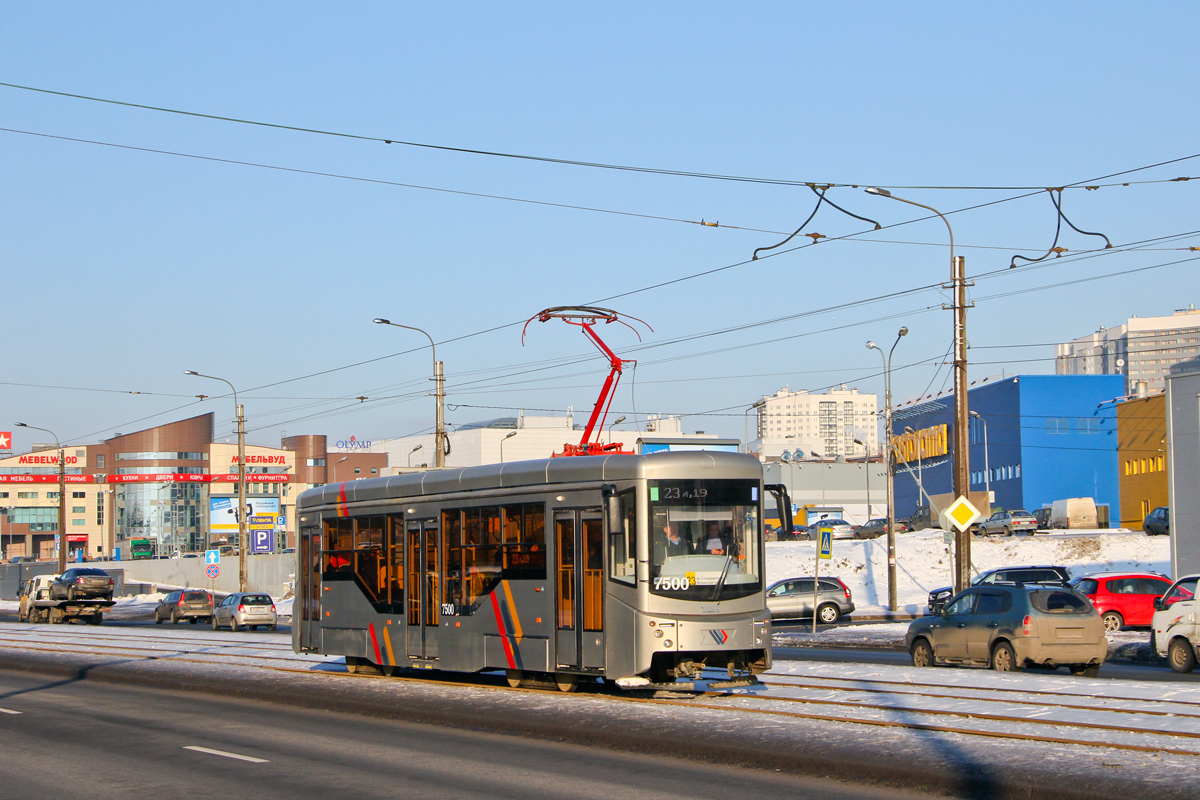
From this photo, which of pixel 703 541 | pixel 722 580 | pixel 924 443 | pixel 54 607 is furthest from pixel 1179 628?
pixel 924 443

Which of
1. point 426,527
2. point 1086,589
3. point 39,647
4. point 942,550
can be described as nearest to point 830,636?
point 1086,589

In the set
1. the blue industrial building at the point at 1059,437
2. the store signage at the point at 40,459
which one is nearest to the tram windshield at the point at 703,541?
the blue industrial building at the point at 1059,437

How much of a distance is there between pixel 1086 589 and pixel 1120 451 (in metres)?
44.7

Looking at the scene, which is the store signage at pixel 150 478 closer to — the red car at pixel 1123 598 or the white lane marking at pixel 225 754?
the red car at pixel 1123 598

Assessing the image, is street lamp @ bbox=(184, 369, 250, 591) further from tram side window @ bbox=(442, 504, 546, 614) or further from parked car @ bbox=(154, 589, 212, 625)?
tram side window @ bbox=(442, 504, 546, 614)

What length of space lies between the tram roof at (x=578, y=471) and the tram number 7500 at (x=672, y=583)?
1183 mm

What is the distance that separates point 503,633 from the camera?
1563 centimetres

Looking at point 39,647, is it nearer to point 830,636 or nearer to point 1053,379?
point 830,636

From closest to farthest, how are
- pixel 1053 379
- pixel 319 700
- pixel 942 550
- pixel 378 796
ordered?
pixel 378 796, pixel 319 700, pixel 942 550, pixel 1053 379

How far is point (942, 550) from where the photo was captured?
5375 centimetres

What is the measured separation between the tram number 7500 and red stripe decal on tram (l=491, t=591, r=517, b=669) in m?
2.72

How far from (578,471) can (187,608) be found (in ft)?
124

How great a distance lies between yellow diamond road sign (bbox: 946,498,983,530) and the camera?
24156mm

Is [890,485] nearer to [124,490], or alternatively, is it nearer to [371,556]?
[371,556]
